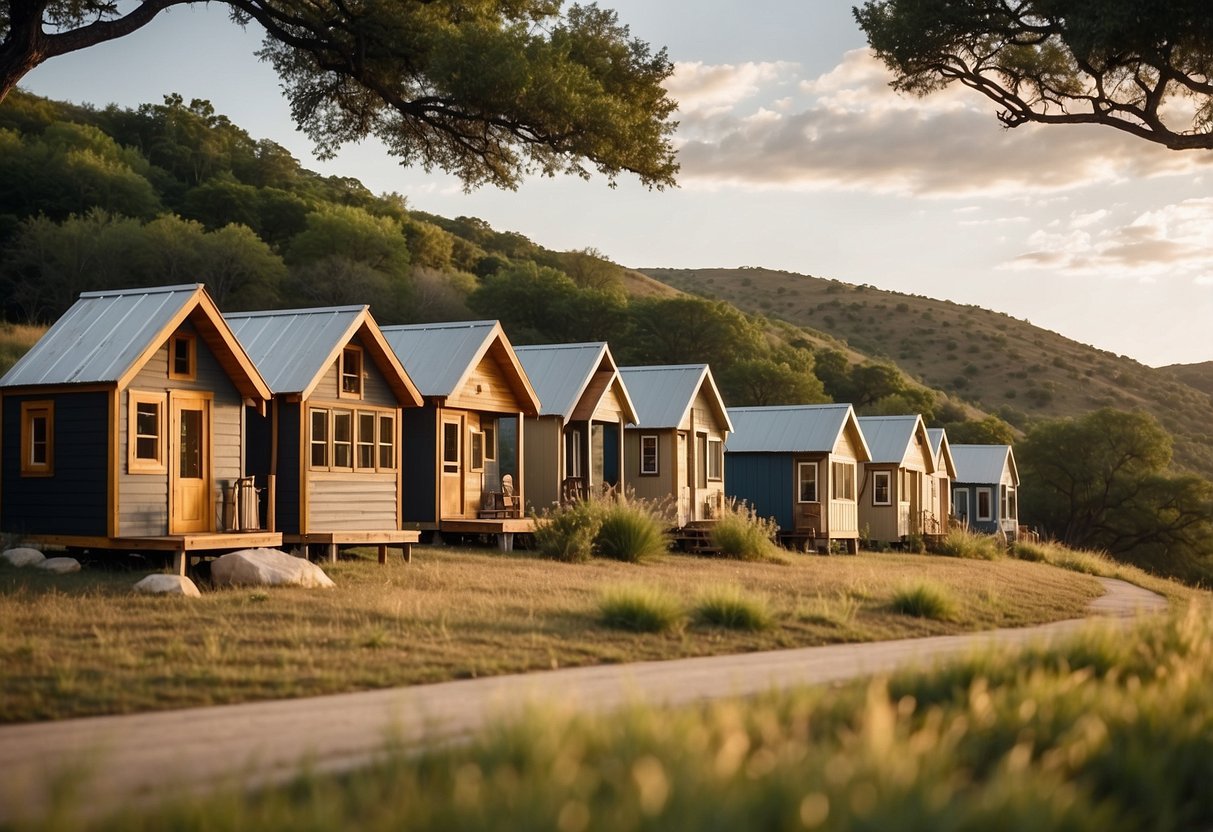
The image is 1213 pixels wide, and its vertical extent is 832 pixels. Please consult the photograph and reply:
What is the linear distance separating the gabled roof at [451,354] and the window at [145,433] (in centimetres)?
753

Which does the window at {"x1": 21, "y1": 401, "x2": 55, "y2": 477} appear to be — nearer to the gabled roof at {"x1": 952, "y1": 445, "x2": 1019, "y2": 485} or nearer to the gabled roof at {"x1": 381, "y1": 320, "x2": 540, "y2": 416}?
the gabled roof at {"x1": 381, "y1": 320, "x2": 540, "y2": 416}

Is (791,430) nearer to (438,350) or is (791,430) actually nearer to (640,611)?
(438,350)

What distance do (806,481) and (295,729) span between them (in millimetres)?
→ 34810

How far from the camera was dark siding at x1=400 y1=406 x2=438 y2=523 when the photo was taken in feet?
94.2

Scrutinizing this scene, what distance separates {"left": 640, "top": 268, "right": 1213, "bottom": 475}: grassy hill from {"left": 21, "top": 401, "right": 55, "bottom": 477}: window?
81.1 meters

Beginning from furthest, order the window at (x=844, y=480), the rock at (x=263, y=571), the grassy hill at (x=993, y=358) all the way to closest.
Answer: the grassy hill at (x=993, y=358), the window at (x=844, y=480), the rock at (x=263, y=571)

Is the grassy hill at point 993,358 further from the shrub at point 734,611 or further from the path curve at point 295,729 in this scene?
the path curve at point 295,729

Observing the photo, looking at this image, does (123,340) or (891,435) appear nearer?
(123,340)

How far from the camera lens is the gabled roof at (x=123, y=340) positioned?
20.9 metres

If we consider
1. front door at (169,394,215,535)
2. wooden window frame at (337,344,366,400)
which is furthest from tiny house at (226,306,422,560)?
front door at (169,394,215,535)

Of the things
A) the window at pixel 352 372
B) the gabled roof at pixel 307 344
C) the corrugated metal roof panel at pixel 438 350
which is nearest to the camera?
the gabled roof at pixel 307 344

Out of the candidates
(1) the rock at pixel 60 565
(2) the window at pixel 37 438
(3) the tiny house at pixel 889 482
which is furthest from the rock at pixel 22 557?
(3) the tiny house at pixel 889 482

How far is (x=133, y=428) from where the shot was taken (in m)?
20.9

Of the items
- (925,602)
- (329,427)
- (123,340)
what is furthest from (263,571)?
(925,602)
